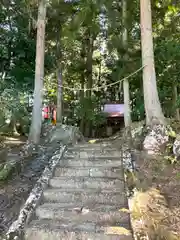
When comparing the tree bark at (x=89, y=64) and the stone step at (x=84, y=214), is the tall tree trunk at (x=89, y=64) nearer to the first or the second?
the tree bark at (x=89, y=64)

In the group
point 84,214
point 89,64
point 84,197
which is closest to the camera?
point 84,214

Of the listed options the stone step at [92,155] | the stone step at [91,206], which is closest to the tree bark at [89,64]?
the stone step at [92,155]

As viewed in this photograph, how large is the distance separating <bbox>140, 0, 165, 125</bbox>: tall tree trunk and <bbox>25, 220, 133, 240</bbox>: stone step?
12.1 feet

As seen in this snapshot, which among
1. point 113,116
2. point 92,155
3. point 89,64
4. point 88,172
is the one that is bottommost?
point 88,172

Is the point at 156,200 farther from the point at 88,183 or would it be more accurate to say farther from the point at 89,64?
the point at 89,64

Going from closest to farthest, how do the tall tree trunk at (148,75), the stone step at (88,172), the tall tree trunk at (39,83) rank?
the stone step at (88,172)
the tall tree trunk at (148,75)
the tall tree trunk at (39,83)

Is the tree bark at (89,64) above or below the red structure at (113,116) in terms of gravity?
above

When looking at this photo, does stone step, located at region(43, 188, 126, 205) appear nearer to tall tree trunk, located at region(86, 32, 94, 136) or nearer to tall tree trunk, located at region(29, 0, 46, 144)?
tall tree trunk, located at region(29, 0, 46, 144)

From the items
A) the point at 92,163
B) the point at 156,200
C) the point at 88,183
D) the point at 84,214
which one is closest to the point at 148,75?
the point at 92,163

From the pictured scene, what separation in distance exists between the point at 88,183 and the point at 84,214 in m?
0.93

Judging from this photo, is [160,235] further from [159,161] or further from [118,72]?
[118,72]

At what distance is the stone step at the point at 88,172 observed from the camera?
523cm

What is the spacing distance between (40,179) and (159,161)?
8.79 ft

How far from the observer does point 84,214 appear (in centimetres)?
404
